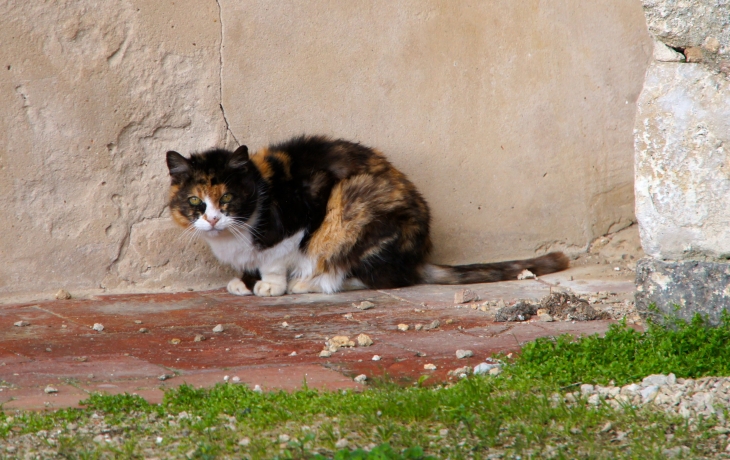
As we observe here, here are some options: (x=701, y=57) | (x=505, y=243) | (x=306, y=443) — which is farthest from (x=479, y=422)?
(x=505, y=243)

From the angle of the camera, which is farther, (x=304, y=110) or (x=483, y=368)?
(x=304, y=110)

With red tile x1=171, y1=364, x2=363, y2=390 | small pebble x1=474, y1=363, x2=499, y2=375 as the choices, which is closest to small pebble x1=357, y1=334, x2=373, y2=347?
red tile x1=171, y1=364, x2=363, y2=390

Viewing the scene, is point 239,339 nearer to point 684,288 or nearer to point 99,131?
point 99,131

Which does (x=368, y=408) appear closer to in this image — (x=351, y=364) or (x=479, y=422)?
(x=479, y=422)

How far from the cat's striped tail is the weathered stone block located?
1.81 m

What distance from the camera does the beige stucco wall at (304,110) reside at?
4.97 meters

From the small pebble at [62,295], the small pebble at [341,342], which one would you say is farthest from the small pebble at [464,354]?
the small pebble at [62,295]

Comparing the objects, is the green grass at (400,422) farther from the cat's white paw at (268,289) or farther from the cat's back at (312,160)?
the cat's back at (312,160)

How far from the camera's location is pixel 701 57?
3.54 meters

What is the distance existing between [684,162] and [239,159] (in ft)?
8.49

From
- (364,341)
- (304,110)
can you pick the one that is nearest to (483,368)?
(364,341)

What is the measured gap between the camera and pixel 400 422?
282cm

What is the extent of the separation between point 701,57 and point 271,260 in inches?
113

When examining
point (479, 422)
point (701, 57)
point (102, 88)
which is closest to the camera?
point (479, 422)
